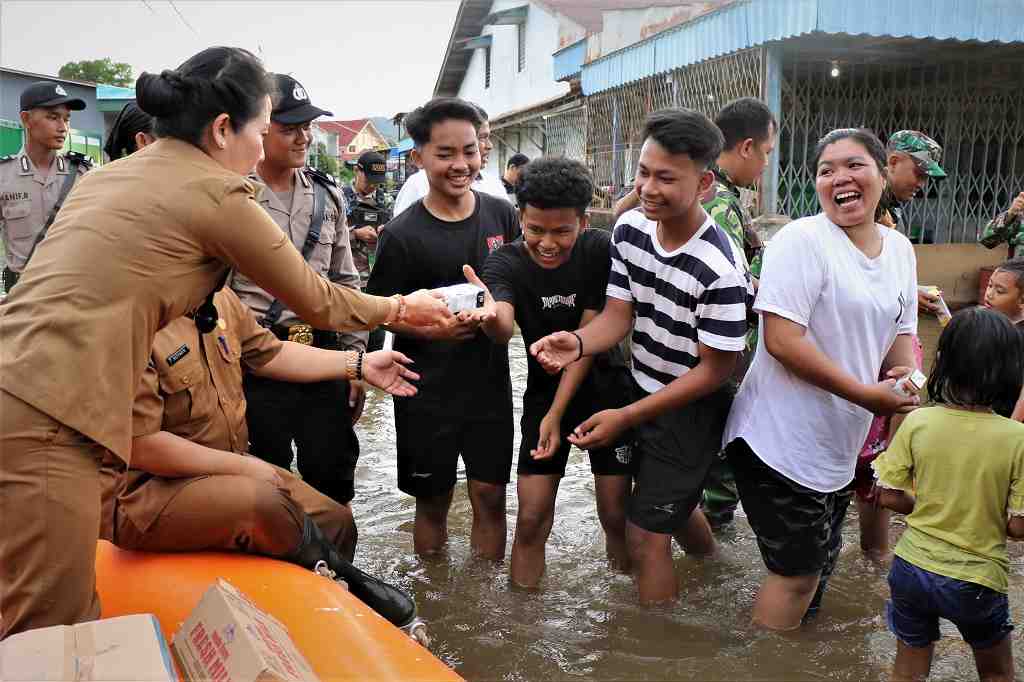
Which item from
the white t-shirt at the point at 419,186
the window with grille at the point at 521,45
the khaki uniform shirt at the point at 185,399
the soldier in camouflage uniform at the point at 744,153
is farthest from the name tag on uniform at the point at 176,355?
the window with grille at the point at 521,45

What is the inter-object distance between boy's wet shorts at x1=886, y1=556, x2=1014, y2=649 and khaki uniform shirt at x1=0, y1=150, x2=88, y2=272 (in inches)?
203

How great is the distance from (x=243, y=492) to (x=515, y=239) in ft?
5.77

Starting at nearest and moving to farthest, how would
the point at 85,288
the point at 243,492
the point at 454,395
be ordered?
the point at 85,288, the point at 243,492, the point at 454,395

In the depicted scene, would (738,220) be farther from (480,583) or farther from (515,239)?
(480,583)

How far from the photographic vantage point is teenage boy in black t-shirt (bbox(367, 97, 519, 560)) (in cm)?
362

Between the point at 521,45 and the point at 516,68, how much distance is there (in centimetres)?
62

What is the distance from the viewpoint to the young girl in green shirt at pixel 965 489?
2488 mm

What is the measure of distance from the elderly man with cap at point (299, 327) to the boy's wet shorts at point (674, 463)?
1.28 metres

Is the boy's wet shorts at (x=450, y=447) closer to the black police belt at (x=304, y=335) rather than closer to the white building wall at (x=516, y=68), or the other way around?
the black police belt at (x=304, y=335)

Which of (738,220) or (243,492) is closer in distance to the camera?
(243,492)

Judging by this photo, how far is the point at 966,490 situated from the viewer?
98.4 inches

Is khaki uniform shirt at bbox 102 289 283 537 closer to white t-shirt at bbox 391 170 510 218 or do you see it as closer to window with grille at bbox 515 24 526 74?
white t-shirt at bbox 391 170 510 218

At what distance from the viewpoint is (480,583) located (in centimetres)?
377

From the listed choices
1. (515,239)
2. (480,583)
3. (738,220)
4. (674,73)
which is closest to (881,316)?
(738,220)
